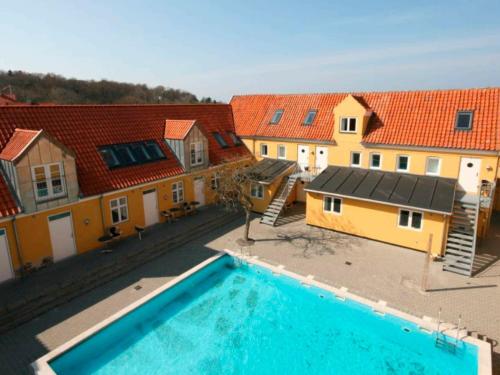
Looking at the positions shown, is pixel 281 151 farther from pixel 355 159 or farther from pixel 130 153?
pixel 130 153

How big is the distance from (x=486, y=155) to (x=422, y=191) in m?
3.88

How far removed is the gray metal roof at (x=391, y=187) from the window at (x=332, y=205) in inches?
27.1

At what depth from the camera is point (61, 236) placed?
15570 millimetres

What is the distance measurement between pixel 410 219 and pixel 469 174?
470 cm

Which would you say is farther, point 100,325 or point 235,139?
point 235,139

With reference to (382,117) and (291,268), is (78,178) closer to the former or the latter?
(291,268)

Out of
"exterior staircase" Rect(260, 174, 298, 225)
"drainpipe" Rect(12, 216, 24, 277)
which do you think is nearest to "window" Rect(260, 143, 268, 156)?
"exterior staircase" Rect(260, 174, 298, 225)

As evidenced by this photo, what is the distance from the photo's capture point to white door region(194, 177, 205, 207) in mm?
22766

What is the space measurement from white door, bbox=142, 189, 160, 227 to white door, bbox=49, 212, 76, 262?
14.2ft

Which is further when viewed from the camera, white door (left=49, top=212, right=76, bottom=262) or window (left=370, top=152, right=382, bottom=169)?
window (left=370, top=152, right=382, bottom=169)

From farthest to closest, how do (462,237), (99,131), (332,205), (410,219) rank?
(332,205) → (99,131) → (410,219) → (462,237)

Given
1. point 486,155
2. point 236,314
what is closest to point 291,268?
point 236,314

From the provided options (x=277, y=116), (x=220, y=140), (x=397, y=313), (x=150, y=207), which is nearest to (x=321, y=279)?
(x=397, y=313)

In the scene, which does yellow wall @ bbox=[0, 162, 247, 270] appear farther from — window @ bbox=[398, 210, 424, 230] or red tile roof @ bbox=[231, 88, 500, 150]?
window @ bbox=[398, 210, 424, 230]
